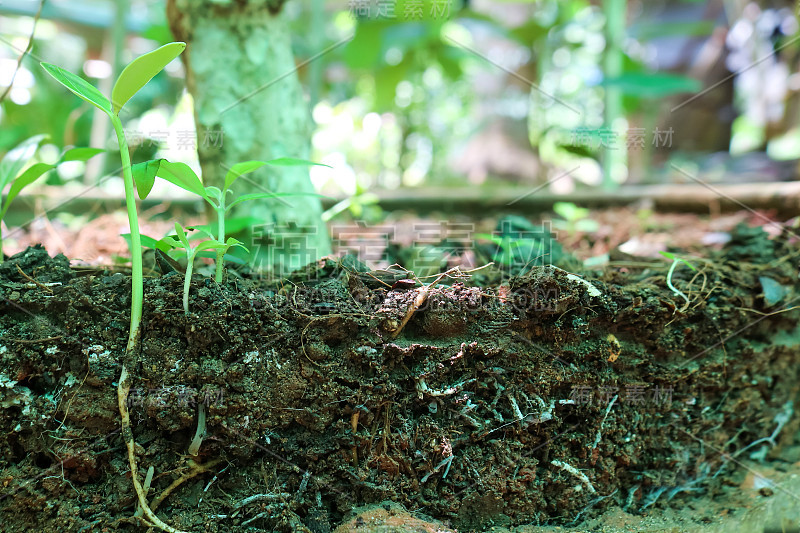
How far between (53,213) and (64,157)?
136 cm

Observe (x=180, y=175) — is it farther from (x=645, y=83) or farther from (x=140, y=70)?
(x=645, y=83)

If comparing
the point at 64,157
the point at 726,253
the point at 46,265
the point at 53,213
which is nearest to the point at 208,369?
the point at 46,265

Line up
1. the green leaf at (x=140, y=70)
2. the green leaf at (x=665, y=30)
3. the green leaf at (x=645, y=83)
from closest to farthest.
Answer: the green leaf at (x=140, y=70), the green leaf at (x=645, y=83), the green leaf at (x=665, y=30)

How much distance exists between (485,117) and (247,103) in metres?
3.24

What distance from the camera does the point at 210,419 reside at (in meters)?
0.79

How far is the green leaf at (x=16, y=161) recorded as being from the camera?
1056 mm

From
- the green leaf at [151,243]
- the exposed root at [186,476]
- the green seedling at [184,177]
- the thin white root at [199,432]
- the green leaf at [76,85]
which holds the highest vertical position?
the green leaf at [76,85]

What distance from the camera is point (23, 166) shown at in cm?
109

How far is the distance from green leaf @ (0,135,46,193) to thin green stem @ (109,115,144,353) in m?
0.47

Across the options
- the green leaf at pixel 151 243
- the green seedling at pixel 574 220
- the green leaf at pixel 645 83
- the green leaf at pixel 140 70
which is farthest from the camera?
the green leaf at pixel 645 83

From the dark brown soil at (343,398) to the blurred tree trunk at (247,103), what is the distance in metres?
0.33

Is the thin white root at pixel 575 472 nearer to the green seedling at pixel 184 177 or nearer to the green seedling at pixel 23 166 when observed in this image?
the green seedling at pixel 184 177

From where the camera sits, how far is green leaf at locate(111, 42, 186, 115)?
2.37 feet

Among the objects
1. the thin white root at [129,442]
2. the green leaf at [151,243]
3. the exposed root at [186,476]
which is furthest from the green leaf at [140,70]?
the exposed root at [186,476]
